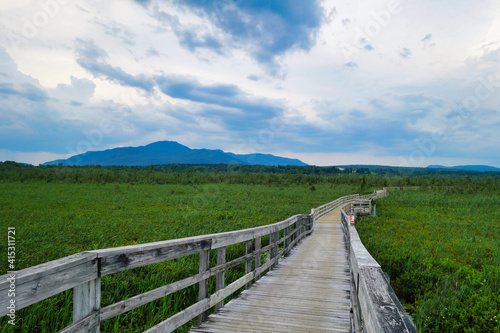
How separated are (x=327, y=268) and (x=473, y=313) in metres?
3.04

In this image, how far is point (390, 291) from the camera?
198 centimetres

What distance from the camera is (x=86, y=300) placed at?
2275 mm

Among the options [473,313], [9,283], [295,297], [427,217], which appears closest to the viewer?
[9,283]

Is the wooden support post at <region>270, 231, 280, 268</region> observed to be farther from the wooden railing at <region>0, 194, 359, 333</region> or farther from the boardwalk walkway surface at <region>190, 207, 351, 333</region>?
the wooden railing at <region>0, 194, 359, 333</region>

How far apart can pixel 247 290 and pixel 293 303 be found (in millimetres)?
1001

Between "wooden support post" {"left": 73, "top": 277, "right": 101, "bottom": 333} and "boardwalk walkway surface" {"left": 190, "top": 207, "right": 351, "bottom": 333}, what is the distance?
1843 mm

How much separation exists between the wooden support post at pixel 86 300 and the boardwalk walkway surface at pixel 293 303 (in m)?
1.84

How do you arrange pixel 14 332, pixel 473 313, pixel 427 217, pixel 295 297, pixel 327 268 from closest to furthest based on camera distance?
pixel 14 332 < pixel 295 297 < pixel 473 313 < pixel 327 268 < pixel 427 217

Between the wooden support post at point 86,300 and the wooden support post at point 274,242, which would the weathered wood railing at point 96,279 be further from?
the wooden support post at point 274,242

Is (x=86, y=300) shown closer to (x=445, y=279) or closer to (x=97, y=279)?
(x=97, y=279)

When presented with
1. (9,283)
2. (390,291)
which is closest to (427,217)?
(390,291)

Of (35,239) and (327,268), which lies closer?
(327,268)

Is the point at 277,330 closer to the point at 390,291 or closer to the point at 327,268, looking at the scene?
the point at 390,291

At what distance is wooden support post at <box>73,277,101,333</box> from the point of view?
86.5 inches
